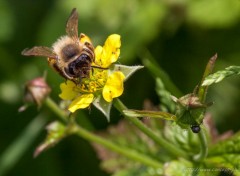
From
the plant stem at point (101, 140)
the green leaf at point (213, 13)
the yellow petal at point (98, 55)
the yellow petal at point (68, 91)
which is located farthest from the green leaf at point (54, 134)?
the green leaf at point (213, 13)

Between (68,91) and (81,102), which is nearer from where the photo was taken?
(81,102)

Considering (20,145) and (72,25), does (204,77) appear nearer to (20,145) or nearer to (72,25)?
(72,25)

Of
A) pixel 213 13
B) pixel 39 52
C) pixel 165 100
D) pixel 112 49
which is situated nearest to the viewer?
pixel 39 52

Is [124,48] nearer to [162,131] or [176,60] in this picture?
[176,60]

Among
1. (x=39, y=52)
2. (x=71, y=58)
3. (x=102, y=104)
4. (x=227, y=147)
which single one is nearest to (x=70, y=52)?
(x=71, y=58)

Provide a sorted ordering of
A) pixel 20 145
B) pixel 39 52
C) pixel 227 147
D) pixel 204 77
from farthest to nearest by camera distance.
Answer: pixel 20 145, pixel 227 147, pixel 39 52, pixel 204 77

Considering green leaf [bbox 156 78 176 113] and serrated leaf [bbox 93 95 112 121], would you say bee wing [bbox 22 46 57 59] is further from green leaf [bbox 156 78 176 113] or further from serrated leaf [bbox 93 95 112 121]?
green leaf [bbox 156 78 176 113]

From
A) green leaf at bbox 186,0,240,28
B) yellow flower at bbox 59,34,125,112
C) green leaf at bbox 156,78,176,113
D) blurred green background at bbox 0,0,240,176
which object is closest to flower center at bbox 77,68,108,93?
yellow flower at bbox 59,34,125,112

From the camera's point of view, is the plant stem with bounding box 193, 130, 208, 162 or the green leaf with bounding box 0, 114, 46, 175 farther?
the green leaf with bounding box 0, 114, 46, 175
